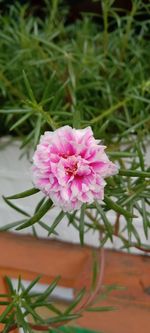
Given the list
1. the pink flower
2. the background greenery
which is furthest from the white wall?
the pink flower

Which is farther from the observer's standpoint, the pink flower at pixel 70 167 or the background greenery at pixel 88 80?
the background greenery at pixel 88 80

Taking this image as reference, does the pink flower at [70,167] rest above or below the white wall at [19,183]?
above

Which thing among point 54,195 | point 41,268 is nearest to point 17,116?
point 41,268

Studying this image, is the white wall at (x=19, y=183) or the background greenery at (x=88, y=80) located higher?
the background greenery at (x=88, y=80)

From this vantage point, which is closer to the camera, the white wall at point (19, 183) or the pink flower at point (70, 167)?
the pink flower at point (70, 167)

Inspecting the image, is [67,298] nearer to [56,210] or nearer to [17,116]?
[56,210]

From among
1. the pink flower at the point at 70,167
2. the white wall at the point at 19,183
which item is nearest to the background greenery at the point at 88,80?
the white wall at the point at 19,183

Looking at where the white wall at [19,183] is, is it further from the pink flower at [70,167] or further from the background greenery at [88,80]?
the pink flower at [70,167]

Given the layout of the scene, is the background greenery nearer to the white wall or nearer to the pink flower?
the white wall

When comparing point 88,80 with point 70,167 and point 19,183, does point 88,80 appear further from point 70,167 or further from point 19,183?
point 70,167
